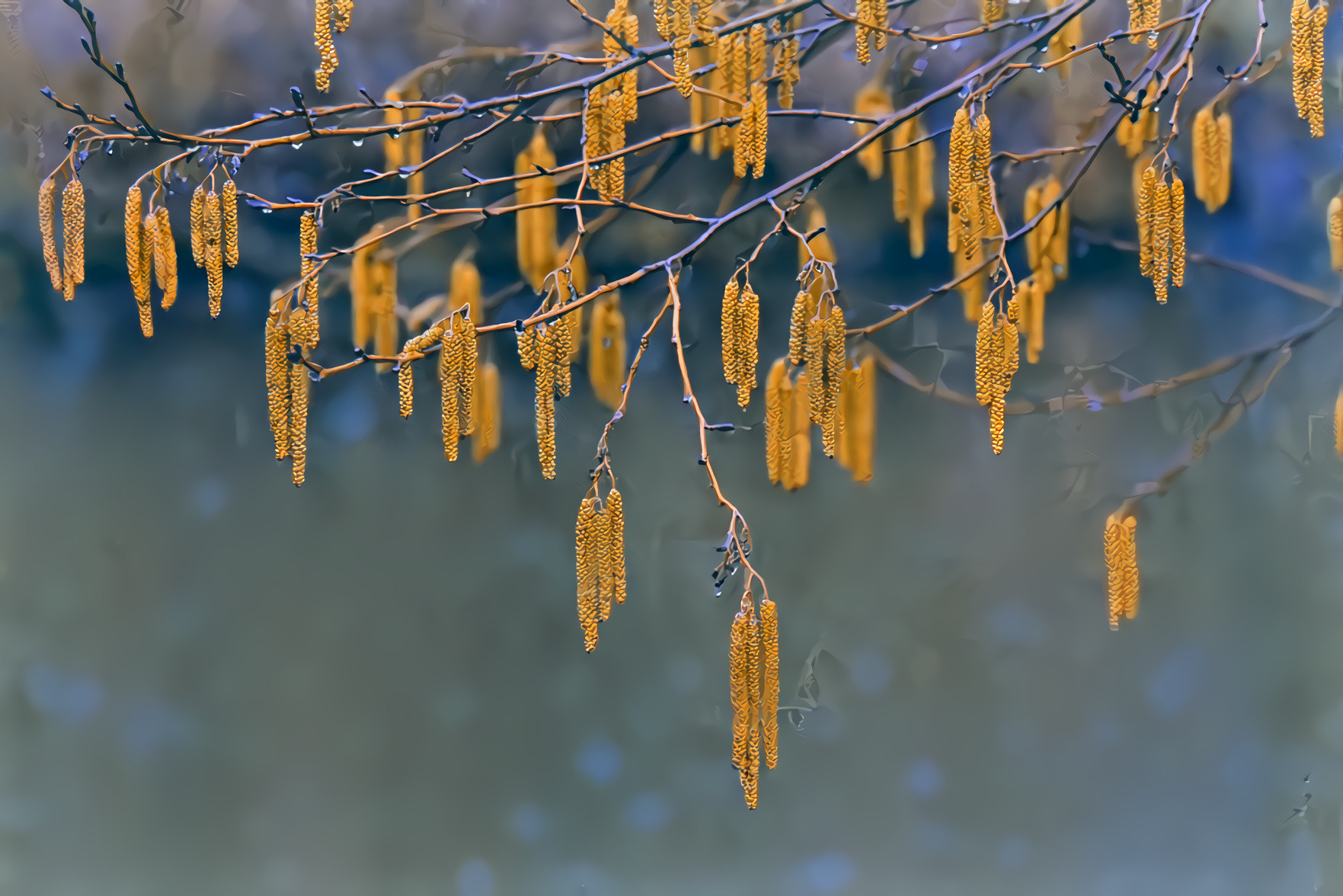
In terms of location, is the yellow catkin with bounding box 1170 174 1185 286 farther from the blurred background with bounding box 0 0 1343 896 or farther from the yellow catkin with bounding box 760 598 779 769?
the yellow catkin with bounding box 760 598 779 769

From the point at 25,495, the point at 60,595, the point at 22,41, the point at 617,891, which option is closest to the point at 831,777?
the point at 617,891

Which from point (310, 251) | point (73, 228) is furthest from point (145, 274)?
point (310, 251)

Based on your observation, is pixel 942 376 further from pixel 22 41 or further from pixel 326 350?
pixel 22 41

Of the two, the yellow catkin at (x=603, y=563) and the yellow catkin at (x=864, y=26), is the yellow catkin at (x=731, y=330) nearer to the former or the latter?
the yellow catkin at (x=603, y=563)

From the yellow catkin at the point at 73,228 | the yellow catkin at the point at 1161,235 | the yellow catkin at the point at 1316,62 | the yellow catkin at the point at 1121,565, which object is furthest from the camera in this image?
the yellow catkin at the point at 1121,565

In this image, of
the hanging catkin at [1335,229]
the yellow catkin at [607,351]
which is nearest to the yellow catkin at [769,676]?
the yellow catkin at [607,351]

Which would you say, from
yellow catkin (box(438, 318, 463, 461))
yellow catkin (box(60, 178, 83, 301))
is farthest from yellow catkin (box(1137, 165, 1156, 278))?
yellow catkin (box(60, 178, 83, 301))
